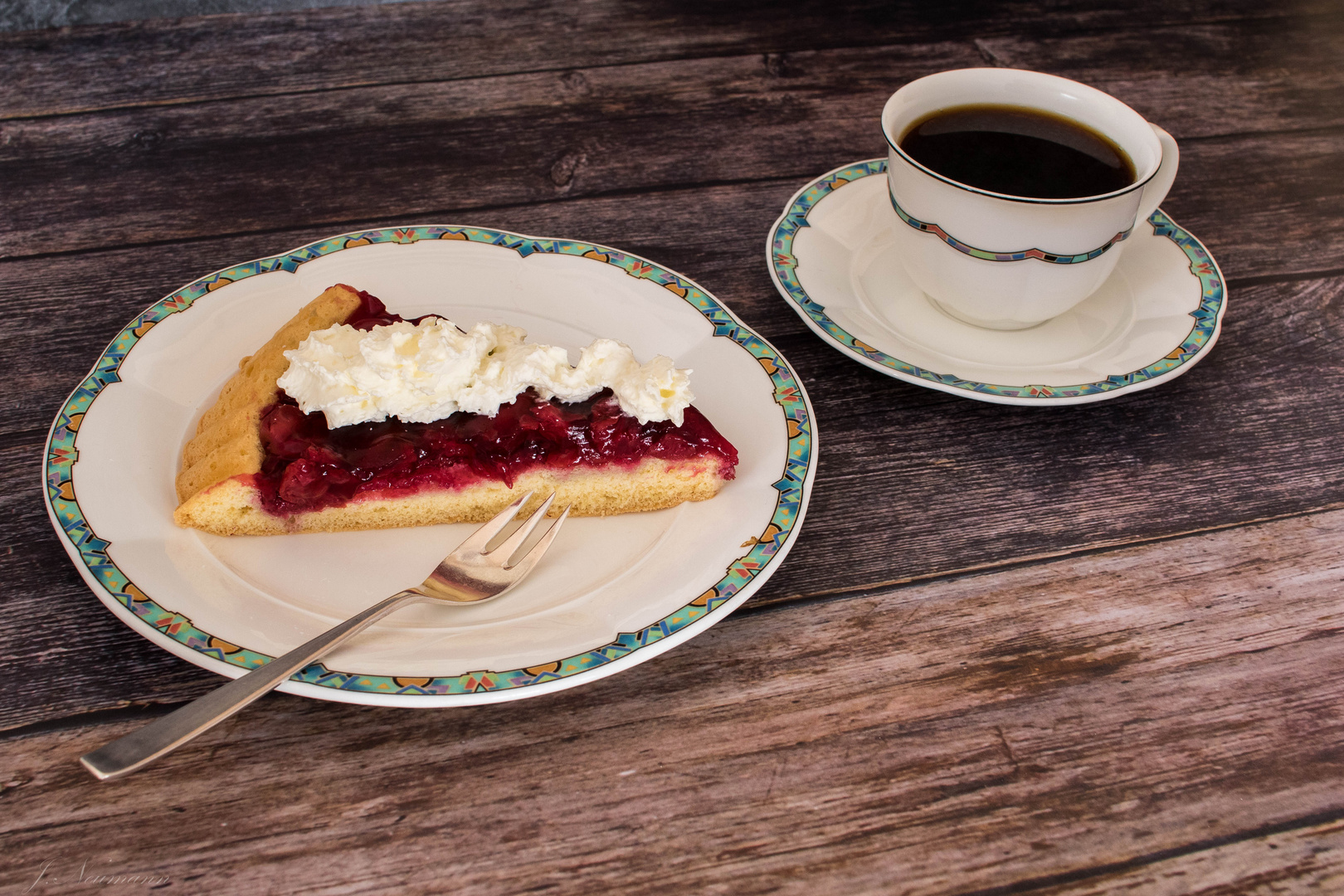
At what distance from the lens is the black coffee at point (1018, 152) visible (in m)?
1.98

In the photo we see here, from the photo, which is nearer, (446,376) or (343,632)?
(343,632)

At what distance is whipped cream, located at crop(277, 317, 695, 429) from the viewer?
1.73 m

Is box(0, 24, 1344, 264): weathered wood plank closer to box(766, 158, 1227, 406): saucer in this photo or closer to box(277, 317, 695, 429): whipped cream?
box(766, 158, 1227, 406): saucer

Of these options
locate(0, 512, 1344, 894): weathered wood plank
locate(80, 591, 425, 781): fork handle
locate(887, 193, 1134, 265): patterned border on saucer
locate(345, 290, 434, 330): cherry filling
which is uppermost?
locate(345, 290, 434, 330): cherry filling

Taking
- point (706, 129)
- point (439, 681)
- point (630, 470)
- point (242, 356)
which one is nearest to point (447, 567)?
point (439, 681)

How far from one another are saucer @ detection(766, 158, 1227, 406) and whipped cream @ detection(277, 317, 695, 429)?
43cm

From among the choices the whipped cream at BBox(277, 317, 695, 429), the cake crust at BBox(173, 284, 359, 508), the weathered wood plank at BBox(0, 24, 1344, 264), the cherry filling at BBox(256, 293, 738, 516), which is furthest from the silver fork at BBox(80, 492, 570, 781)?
the weathered wood plank at BBox(0, 24, 1344, 264)

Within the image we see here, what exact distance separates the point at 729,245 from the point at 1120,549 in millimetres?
1169

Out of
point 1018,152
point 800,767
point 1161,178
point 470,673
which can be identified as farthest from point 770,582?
point 1161,178

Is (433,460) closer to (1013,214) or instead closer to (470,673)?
(470,673)

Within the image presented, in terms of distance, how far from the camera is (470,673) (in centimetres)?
137

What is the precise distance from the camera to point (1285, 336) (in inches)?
88.5

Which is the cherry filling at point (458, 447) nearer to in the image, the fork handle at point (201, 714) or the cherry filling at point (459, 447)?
the cherry filling at point (459, 447)

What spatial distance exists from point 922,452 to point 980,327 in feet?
1.16
